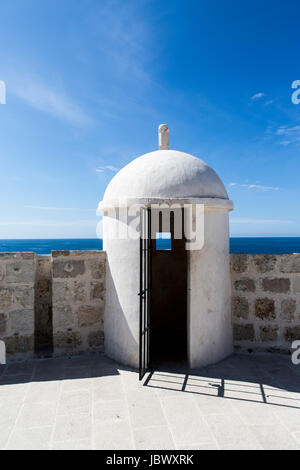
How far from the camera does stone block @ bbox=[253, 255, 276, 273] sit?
521cm

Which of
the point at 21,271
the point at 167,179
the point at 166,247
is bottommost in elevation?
the point at 166,247

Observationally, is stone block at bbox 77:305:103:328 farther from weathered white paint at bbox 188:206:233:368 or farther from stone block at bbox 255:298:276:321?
stone block at bbox 255:298:276:321

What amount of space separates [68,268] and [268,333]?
354 centimetres

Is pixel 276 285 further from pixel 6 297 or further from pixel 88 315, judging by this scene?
pixel 6 297

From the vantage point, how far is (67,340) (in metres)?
5.10

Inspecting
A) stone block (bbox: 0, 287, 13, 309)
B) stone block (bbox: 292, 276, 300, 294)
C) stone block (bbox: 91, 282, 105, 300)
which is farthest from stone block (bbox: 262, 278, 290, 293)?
stone block (bbox: 0, 287, 13, 309)

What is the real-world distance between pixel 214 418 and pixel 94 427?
1.27 metres

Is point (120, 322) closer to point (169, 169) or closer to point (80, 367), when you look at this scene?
point (80, 367)

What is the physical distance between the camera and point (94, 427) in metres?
3.15

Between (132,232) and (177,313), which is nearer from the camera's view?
(132,232)

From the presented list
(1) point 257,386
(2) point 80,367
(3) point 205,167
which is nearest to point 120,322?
(2) point 80,367

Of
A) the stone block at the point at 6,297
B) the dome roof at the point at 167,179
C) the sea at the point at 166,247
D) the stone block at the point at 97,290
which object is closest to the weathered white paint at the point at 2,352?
the stone block at the point at 6,297

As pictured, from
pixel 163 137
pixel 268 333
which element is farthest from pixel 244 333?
pixel 163 137

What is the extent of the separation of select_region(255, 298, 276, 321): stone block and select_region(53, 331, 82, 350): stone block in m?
3.04
